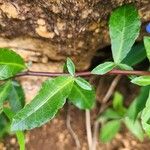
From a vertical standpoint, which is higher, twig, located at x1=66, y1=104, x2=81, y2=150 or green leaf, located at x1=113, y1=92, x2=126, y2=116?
green leaf, located at x1=113, y1=92, x2=126, y2=116

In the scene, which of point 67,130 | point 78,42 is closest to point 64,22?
point 78,42

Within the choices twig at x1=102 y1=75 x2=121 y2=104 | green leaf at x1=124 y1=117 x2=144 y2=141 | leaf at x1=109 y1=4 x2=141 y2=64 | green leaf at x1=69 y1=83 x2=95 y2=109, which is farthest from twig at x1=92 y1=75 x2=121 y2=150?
leaf at x1=109 y1=4 x2=141 y2=64

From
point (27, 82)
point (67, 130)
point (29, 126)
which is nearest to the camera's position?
point (29, 126)

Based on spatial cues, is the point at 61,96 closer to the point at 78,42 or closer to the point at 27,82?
the point at 78,42

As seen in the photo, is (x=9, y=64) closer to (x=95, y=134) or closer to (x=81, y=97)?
(x=81, y=97)

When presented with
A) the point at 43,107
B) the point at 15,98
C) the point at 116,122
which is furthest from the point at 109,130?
the point at 43,107

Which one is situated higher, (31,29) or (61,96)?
(31,29)

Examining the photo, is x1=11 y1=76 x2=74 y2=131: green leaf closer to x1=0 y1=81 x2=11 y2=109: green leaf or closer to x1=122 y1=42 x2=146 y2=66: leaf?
x1=0 y1=81 x2=11 y2=109: green leaf

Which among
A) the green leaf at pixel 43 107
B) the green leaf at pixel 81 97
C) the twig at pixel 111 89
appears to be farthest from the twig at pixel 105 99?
the green leaf at pixel 43 107
